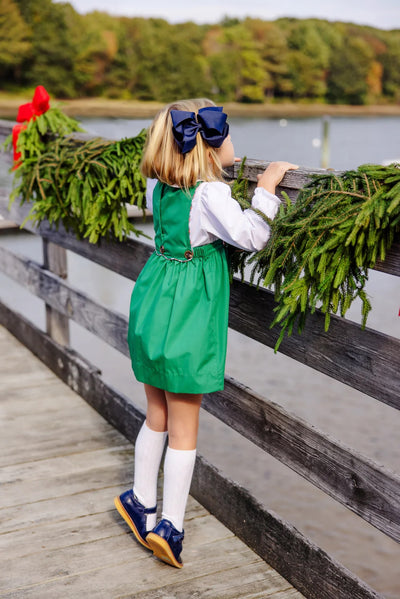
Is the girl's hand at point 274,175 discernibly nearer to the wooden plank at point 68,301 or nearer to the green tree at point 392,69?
the wooden plank at point 68,301

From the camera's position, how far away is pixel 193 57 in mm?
86375

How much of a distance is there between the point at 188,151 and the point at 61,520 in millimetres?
1381

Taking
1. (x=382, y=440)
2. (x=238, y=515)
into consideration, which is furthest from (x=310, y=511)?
(x=238, y=515)

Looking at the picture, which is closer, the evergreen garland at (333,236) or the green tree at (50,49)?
the evergreen garland at (333,236)

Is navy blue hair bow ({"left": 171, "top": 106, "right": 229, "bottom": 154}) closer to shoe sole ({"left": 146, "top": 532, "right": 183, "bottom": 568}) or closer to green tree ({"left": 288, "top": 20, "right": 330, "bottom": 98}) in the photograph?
shoe sole ({"left": 146, "top": 532, "right": 183, "bottom": 568})

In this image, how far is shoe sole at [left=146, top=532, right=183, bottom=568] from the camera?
2.13 m

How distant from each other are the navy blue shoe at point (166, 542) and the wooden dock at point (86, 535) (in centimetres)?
5

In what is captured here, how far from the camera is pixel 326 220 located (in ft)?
5.52

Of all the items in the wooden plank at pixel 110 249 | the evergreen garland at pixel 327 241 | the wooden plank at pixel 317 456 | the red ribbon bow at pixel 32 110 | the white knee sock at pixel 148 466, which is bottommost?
the white knee sock at pixel 148 466

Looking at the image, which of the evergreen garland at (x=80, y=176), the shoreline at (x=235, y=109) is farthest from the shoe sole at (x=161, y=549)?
the shoreline at (x=235, y=109)

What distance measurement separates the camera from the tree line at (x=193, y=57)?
77.8 m

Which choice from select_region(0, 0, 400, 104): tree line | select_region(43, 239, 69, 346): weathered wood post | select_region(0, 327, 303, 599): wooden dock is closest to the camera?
select_region(0, 327, 303, 599): wooden dock

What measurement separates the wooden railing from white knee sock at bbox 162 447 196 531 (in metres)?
0.27

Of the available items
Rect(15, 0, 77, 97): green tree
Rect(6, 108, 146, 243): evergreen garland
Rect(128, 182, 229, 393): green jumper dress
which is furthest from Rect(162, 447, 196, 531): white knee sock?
Rect(15, 0, 77, 97): green tree
